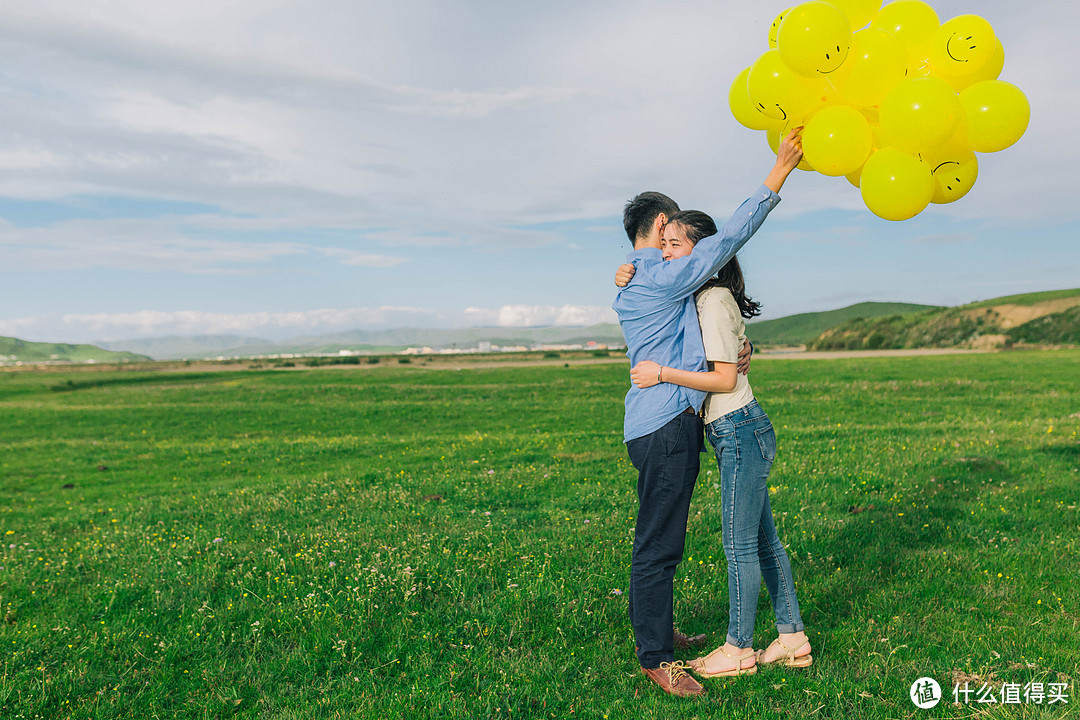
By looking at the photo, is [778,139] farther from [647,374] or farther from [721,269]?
[647,374]

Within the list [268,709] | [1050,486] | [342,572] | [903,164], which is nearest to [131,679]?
[268,709]

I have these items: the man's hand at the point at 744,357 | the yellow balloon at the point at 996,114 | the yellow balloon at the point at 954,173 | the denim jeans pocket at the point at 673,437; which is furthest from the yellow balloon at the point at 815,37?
the denim jeans pocket at the point at 673,437

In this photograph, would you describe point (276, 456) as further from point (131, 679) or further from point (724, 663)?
point (724, 663)

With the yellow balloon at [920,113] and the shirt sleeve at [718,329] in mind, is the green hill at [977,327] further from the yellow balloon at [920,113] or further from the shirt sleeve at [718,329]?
the shirt sleeve at [718,329]

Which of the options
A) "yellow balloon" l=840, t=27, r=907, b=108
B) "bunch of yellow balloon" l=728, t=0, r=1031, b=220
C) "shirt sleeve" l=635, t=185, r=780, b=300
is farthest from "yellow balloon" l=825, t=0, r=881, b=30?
"shirt sleeve" l=635, t=185, r=780, b=300

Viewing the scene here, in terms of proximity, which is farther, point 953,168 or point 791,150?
point 953,168

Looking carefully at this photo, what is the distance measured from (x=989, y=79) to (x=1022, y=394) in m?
23.8

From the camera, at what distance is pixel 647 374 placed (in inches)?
171

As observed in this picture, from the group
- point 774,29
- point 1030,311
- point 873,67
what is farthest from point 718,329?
point 1030,311

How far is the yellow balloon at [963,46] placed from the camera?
461cm

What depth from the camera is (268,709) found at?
4645 mm

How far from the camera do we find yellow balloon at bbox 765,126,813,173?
15.4ft

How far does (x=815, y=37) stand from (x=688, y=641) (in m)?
4.74

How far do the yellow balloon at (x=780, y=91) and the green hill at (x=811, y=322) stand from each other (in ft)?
557
